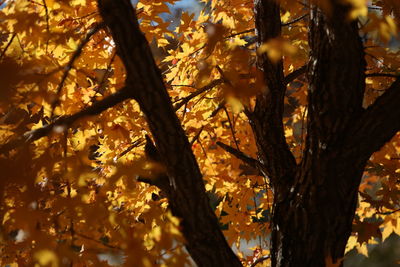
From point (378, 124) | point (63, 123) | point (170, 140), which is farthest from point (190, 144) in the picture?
point (378, 124)

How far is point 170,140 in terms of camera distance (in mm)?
1378

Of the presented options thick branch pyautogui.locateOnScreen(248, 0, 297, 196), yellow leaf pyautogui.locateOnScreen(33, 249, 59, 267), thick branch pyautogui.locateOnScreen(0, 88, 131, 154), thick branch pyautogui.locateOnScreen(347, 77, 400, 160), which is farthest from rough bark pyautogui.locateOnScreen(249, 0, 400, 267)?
yellow leaf pyautogui.locateOnScreen(33, 249, 59, 267)

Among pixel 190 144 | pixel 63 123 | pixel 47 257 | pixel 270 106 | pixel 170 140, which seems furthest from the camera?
pixel 270 106

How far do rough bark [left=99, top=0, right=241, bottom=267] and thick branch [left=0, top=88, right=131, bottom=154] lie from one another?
0.06m

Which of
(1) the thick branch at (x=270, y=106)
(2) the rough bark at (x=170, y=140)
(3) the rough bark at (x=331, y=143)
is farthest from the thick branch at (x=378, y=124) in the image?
(2) the rough bark at (x=170, y=140)

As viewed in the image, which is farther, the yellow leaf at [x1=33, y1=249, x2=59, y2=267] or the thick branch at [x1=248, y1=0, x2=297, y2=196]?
the thick branch at [x1=248, y1=0, x2=297, y2=196]

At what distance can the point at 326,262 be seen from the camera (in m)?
1.50

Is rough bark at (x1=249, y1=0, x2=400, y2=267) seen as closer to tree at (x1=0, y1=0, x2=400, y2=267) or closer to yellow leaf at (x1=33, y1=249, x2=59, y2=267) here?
tree at (x1=0, y1=0, x2=400, y2=267)

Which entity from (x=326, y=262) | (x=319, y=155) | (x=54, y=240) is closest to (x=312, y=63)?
(x=319, y=155)

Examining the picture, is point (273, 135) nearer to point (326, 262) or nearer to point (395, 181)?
point (326, 262)

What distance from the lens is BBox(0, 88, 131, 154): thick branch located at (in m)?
1.22

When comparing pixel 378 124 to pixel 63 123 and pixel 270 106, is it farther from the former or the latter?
pixel 63 123

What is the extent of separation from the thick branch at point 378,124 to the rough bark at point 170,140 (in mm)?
572

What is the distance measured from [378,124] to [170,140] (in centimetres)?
71
